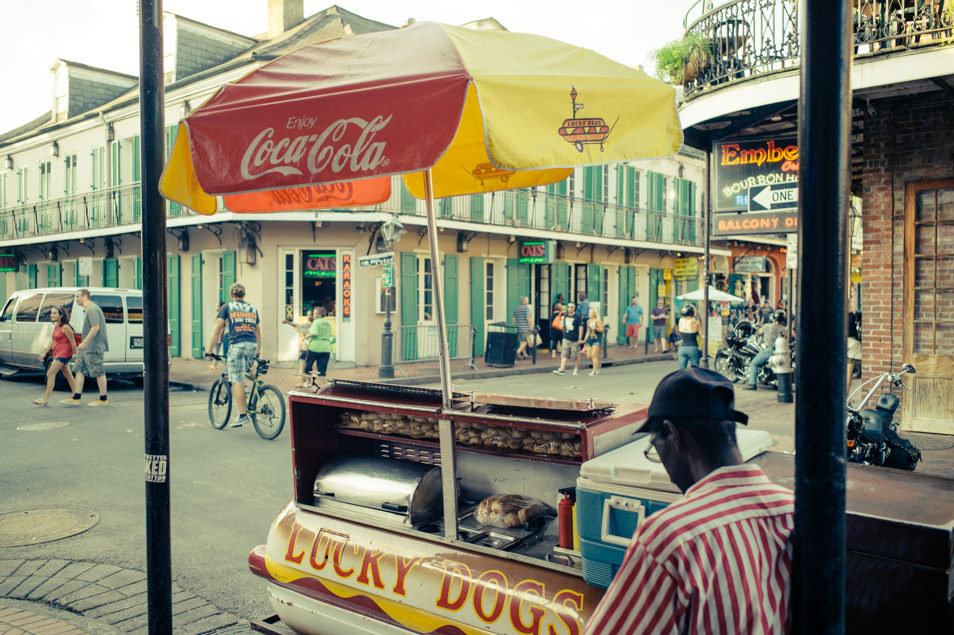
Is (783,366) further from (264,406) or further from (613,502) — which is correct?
(613,502)

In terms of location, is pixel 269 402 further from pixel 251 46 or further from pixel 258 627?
pixel 251 46

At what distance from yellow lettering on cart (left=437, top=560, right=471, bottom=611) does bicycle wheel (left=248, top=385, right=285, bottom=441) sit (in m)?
6.12

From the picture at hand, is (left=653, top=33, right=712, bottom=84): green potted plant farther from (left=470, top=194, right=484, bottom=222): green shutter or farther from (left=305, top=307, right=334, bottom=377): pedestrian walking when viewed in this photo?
(left=470, top=194, right=484, bottom=222): green shutter

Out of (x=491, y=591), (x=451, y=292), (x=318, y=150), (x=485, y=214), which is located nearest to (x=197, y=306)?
(x=451, y=292)

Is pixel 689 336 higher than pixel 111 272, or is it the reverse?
pixel 111 272

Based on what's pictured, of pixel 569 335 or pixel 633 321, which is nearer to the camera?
pixel 569 335

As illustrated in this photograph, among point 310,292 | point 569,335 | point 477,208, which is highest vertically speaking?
point 477,208

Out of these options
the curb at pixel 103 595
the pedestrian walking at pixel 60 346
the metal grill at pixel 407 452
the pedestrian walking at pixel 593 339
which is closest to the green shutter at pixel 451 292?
the pedestrian walking at pixel 593 339

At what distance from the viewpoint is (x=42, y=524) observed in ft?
17.6

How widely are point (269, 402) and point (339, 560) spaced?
19.2 ft

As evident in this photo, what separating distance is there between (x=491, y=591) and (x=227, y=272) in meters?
17.8

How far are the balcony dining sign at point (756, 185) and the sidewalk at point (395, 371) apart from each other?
24.1ft

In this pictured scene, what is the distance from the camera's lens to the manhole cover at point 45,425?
9.24 m

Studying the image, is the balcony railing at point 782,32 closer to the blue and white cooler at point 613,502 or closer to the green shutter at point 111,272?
the blue and white cooler at point 613,502
